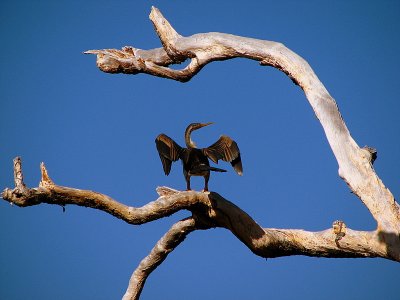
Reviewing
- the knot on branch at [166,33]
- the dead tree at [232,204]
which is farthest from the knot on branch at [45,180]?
the knot on branch at [166,33]

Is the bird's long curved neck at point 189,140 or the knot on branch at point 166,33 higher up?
the knot on branch at point 166,33

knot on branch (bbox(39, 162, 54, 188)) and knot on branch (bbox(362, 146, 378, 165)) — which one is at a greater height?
knot on branch (bbox(362, 146, 378, 165))

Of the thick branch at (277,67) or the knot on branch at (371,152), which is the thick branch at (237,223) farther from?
the knot on branch at (371,152)

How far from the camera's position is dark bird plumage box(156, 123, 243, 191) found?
6098 mm

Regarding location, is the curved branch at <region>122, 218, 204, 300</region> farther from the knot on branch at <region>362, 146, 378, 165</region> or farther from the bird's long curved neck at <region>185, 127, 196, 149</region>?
the knot on branch at <region>362, 146, 378, 165</region>

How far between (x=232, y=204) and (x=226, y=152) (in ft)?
1.38

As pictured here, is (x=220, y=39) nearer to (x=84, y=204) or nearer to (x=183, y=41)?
(x=183, y=41)

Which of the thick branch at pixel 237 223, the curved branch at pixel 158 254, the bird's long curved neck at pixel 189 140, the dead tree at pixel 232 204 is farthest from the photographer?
the bird's long curved neck at pixel 189 140

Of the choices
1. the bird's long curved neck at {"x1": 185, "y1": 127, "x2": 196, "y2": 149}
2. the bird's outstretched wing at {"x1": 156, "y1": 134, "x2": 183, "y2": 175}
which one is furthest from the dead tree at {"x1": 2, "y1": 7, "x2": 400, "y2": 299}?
the bird's long curved neck at {"x1": 185, "y1": 127, "x2": 196, "y2": 149}

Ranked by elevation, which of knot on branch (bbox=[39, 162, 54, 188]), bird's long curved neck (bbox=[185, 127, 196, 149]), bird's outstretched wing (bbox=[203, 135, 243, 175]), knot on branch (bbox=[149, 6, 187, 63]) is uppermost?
knot on branch (bbox=[149, 6, 187, 63])

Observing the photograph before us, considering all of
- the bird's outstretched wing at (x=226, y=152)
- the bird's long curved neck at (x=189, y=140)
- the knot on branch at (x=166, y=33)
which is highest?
the knot on branch at (x=166, y=33)

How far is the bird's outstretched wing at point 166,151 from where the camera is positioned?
241 inches

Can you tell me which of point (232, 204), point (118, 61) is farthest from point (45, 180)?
point (118, 61)

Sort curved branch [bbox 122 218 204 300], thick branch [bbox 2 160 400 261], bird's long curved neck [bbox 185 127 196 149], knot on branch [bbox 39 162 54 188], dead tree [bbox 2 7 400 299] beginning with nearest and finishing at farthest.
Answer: knot on branch [bbox 39 162 54 188]
thick branch [bbox 2 160 400 261]
dead tree [bbox 2 7 400 299]
curved branch [bbox 122 218 204 300]
bird's long curved neck [bbox 185 127 196 149]
